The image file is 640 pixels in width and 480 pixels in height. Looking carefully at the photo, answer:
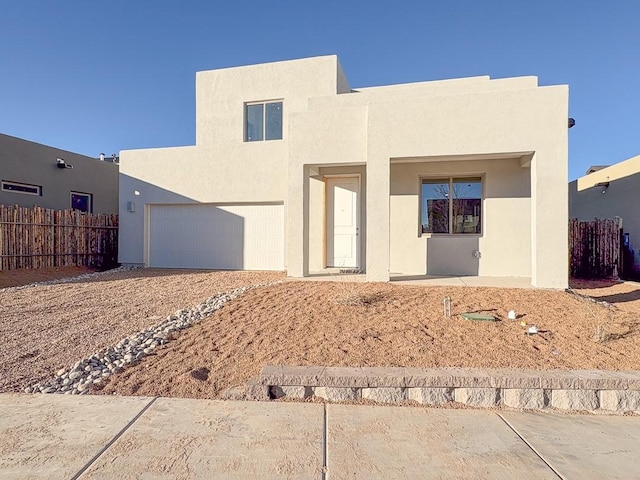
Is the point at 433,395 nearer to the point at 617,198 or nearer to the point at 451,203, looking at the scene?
the point at 451,203

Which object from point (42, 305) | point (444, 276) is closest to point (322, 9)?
point (444, 276)

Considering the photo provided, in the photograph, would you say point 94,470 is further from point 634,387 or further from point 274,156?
point 274,156

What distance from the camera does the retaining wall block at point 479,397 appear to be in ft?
10.2

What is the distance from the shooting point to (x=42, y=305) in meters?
6.56

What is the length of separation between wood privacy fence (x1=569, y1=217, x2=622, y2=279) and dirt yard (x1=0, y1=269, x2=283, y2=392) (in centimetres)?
909

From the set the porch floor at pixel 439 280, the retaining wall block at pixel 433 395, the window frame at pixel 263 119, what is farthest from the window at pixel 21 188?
the retaining wall block at pixel 433 395

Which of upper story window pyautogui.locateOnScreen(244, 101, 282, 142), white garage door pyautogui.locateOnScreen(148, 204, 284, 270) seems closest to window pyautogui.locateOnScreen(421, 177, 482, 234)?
white garage door pyautogui.locateOnScreen(148, 204, 284, 270)

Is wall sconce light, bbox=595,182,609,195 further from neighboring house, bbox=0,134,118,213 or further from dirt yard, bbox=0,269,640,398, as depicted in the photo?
neighboring house, bbox=0,134,118,213

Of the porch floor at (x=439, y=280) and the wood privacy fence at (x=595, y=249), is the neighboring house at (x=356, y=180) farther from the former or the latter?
the wood privacy fence at (x=595, y=249)

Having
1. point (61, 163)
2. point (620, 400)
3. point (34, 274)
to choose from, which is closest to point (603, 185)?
point (620, 400)

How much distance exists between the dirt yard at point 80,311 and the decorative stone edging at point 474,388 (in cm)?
244

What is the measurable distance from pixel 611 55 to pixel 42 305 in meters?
14.9

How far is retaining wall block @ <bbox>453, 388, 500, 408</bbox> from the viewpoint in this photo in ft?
10.2

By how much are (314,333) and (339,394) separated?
53.6 inches
